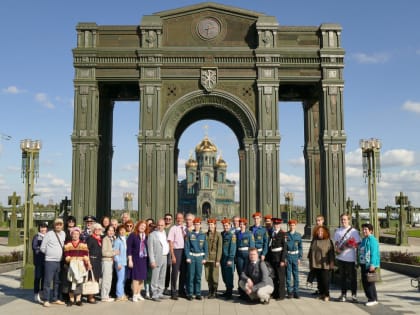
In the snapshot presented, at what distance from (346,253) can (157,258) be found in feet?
15.4

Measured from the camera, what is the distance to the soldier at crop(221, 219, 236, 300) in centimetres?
1189

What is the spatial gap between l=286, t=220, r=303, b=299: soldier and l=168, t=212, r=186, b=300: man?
265cm

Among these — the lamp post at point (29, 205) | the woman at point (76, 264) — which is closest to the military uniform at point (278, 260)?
the woman at point (76, 264)

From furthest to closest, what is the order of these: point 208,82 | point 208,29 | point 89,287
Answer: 1. point 208,29
2. point 208,82
3. point 89,287

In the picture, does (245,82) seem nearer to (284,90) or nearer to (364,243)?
(284,90)

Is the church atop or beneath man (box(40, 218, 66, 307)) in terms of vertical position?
atop

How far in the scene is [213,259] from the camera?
12.0 metres

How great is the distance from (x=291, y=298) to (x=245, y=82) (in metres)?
18.5

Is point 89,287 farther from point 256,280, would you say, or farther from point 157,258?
point 256,280

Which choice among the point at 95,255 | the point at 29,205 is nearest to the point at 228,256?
the point at 95,255

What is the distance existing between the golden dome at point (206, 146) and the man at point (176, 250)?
76.8 metres

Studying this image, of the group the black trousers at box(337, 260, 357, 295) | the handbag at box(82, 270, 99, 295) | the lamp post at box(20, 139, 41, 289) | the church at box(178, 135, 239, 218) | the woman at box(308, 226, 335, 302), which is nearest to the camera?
the handbag at box(82, 270, 99, 295)

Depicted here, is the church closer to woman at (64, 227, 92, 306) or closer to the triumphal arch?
the triumphal arch

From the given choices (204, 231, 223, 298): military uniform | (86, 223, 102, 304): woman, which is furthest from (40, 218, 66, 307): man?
(204, 231, 223, 298): military uniform
